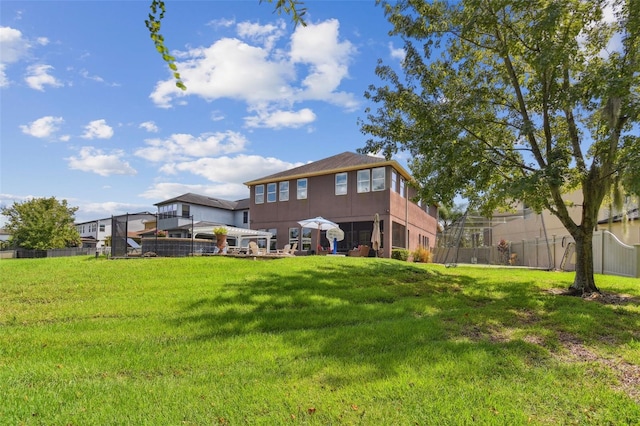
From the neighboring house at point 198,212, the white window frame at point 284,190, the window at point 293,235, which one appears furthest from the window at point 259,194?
the neighboring house at point 198,212

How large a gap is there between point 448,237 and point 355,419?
28538mm

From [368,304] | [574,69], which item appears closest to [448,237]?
[574,69]

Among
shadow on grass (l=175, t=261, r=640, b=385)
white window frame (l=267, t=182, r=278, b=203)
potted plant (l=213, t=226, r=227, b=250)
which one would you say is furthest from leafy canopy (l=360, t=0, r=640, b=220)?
white window frame (l=267, t=182, r=278, b=203)

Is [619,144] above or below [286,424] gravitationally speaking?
above

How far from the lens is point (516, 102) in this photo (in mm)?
Result: 11883

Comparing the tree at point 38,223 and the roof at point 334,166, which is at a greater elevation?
the roof at point 334,166

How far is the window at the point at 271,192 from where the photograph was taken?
2840 centimetres

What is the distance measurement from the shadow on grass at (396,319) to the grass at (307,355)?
4cm

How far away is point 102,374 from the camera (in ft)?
14.3

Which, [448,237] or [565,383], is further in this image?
[448,237]

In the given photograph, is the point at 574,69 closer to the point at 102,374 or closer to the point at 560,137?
the point at 560,137

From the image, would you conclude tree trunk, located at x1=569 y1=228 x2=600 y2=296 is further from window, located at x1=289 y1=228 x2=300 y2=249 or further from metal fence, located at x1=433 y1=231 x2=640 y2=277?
window, located at x1=289 y1=228 x2=300 y2=249

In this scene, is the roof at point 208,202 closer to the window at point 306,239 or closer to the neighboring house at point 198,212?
the neighboring house at point 198,212

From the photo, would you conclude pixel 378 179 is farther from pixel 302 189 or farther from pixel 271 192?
pixel 271 192
